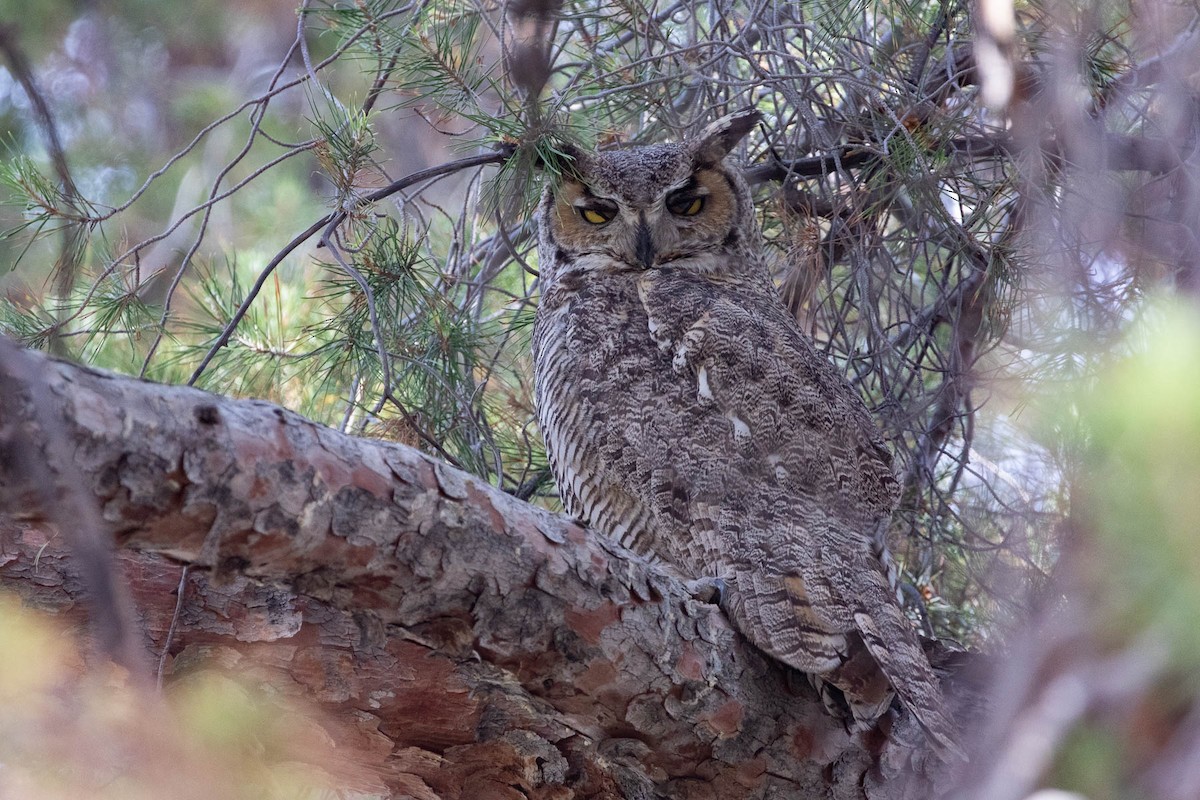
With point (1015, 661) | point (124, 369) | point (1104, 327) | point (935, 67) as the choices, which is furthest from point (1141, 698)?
point (124, 369)

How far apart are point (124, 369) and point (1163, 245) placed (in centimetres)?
239

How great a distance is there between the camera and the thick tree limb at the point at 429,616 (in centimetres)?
112

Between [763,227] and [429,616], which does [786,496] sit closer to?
[429,616]

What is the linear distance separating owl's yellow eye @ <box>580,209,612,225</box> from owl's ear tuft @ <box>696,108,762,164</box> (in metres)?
0.27

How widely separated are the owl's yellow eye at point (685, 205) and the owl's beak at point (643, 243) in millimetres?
95

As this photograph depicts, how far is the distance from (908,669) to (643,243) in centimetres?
130

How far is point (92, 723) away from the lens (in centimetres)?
154

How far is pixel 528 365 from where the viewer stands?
300cm

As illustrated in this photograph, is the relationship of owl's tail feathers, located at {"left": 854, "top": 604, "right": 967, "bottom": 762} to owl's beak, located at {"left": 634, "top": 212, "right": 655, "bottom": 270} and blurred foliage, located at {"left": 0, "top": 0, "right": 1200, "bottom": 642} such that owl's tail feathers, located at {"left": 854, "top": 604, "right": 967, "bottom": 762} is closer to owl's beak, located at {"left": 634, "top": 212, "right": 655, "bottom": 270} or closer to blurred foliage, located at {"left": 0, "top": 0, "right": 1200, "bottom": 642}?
blurred foliage, located at {"left": 0, "top": 0, "right": 1200, "bottom": 642}

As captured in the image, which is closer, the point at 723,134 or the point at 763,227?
the point at 723,134

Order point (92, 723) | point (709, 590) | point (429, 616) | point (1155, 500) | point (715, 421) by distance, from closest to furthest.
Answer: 1. point (1155, 500)
2. point (429, 616)
3. point (92, 723)
4. point (709, 590)
5. point (715, 421)

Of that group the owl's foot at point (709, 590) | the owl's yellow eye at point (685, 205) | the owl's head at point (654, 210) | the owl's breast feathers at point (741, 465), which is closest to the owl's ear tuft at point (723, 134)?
the owl's head at point (654, 210)

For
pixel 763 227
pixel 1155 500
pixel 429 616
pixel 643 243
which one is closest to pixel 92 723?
pixel 429 616

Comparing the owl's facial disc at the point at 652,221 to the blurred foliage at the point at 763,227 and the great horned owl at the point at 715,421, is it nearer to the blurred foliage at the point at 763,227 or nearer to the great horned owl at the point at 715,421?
the great horned owl at the point at 715,421
